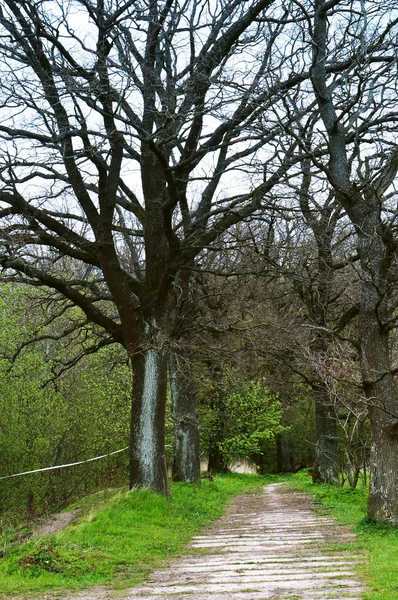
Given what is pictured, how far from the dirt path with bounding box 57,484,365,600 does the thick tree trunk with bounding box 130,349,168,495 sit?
154cm

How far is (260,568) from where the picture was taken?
279 inches

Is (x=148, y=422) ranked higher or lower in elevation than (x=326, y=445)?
higher

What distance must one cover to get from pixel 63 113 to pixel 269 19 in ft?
13.0

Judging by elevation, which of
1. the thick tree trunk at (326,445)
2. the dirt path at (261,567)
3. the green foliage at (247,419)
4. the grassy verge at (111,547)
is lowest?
the dirt path at (261,567)

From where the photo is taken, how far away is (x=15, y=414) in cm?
1989

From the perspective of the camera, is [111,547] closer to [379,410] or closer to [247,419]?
[379,410]

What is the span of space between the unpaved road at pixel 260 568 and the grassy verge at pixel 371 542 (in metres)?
0.17

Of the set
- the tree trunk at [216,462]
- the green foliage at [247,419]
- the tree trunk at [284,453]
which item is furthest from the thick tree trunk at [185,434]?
the tree trunk at [284,453]

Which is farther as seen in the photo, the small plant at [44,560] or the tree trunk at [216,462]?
the tree trunk at [216,462]

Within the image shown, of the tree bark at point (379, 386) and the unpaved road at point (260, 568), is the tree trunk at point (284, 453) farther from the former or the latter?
the tree bark at point (379, 386)

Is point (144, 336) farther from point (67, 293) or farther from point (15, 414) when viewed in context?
point (15, 414)

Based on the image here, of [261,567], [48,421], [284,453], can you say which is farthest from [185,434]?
[284,453]

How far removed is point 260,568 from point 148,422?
18.2ft

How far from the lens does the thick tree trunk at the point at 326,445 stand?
64.2 ft
